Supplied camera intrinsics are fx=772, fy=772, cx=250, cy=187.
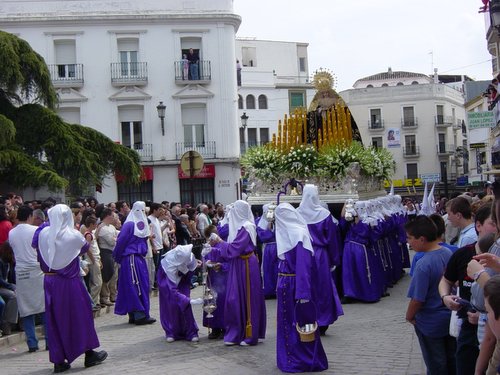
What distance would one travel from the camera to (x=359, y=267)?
1412 centimetres

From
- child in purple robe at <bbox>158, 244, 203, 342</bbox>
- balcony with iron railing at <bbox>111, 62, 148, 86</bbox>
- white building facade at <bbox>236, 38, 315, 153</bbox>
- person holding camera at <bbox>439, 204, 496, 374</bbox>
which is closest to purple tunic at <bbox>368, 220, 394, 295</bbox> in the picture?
child in purple robe at <bbox>158, 244, 203, 342</bbox>

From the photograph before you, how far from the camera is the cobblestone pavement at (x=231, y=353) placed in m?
8.97

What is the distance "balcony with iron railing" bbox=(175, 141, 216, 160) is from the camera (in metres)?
34.6

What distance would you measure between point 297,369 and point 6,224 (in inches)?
214

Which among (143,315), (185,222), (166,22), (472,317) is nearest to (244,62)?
(166,22)

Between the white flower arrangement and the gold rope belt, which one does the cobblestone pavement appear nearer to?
the gold rope belt

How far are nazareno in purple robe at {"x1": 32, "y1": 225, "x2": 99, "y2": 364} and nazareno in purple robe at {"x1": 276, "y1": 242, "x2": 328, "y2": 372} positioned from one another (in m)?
2.42

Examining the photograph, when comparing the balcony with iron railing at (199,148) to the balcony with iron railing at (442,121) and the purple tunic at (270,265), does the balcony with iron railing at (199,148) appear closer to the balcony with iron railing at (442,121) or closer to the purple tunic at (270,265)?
the purple tunic at (270,265)

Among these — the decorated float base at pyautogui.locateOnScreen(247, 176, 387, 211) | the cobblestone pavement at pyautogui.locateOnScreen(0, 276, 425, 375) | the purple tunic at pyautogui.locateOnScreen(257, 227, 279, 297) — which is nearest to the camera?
the cobblestone pavement at pyautogui.locateOnScreen(0, 276, 425, 375)

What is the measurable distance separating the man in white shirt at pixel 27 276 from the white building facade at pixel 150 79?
23.4 m

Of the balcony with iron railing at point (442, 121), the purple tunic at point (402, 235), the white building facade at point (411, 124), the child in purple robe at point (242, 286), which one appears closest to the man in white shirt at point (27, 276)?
the child in purple robe at point (242, 286)

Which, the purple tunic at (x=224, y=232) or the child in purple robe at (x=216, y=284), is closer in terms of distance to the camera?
the child in purple robe at (x=216, y=284)

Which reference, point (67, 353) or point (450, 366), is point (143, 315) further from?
point (450, 366)

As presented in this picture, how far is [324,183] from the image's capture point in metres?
15.5
